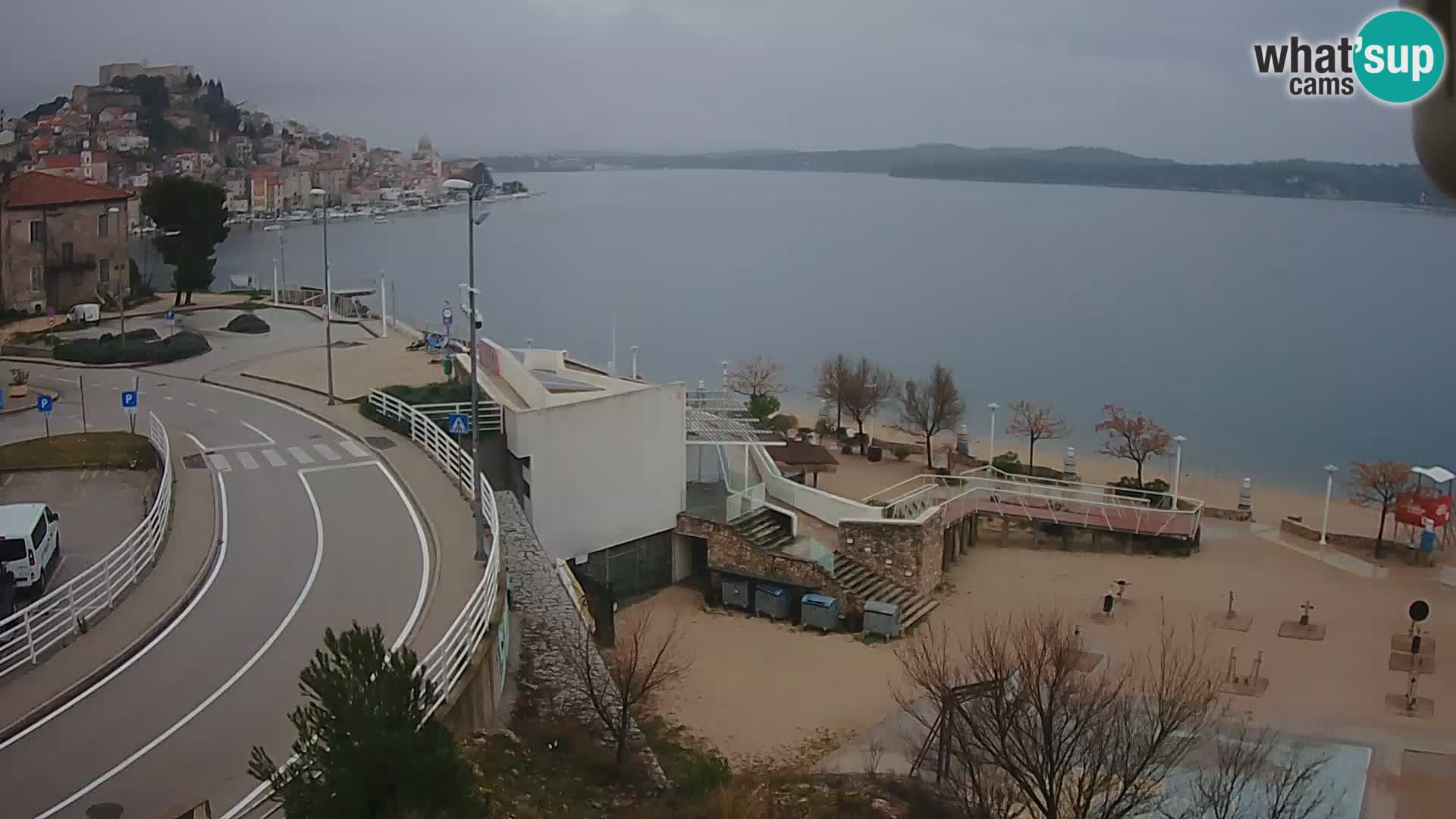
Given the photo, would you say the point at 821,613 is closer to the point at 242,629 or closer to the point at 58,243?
the point at 242,629

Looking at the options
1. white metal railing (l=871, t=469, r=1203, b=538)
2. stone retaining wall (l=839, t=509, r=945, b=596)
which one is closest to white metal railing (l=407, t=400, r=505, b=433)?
stone retaining wall (l=839, t=509, r=945, b=596)

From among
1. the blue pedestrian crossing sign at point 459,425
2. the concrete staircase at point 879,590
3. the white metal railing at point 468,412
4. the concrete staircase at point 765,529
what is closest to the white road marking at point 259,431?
the white metal railing at point 468,412

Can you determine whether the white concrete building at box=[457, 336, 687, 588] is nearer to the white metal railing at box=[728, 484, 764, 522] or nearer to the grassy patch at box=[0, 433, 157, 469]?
the white metal railing at box=[728, 484, 764, 522]

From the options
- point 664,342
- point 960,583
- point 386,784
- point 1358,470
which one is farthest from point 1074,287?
point 386,784

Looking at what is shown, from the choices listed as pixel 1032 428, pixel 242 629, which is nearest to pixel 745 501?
pixel 242 629

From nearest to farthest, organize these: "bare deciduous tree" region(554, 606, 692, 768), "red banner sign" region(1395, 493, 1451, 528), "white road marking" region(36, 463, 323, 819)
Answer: "white road marking" region(36, 463, 323, 819) < "bare deciduous tree" region(554, 606, 692, 768) < "red banner sign" region(1395, 493, 1451, 528)

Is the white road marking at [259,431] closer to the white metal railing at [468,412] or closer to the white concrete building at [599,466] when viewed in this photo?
the white metal railing at [468,412]

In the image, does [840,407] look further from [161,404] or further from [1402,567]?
[161,404]
